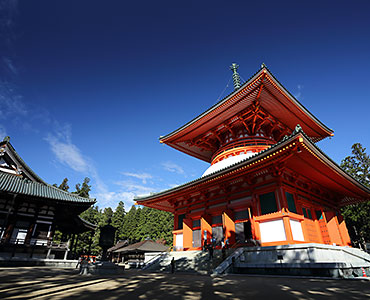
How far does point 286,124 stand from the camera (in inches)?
711

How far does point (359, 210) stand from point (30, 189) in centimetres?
4191

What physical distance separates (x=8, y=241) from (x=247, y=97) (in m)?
21.2

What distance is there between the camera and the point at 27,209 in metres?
18.1

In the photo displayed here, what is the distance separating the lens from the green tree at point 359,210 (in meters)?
31.1

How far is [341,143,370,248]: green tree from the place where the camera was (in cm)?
3109

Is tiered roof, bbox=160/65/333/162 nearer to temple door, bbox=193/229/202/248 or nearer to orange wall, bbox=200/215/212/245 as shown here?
orange wall, bbox=200/215/212/245

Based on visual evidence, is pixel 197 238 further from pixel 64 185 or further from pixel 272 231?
pixel 64 185

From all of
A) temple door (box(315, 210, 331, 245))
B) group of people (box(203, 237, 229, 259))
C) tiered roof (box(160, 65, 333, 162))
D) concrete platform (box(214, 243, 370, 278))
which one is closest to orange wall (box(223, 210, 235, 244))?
group of people (box(203, 237, 229, 259))

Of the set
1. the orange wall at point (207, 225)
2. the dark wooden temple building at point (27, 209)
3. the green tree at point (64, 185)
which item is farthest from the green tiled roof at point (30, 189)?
the green tree at point (64, 185)

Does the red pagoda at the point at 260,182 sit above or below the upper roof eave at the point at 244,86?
below

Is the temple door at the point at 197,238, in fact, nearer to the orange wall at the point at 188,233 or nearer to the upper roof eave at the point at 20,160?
the orange wall at the point at 188,233

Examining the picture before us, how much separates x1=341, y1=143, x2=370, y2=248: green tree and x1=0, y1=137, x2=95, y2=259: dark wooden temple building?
36538 millimetres

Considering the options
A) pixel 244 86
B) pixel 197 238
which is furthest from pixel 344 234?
pixel 244 86

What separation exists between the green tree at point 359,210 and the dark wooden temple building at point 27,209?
3654 centimetres
